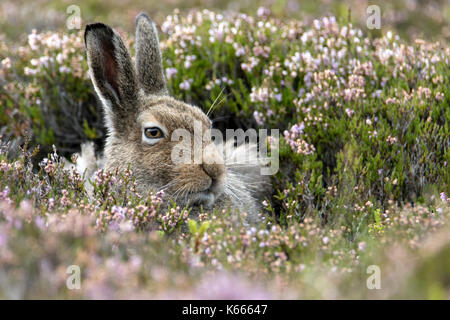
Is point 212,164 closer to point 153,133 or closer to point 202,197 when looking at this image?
point 202,197

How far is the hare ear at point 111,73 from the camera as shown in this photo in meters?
5.52

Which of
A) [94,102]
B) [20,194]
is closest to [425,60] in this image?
[94,102]

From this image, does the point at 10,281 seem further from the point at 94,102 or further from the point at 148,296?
the point at 94,102

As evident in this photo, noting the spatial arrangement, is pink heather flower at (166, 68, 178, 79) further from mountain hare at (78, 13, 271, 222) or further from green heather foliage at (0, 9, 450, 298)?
mountain hare at (78, 13, 271, 222)

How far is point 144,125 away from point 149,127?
0.07 meters

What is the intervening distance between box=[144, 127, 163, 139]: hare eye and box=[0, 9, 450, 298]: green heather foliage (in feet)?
1.73

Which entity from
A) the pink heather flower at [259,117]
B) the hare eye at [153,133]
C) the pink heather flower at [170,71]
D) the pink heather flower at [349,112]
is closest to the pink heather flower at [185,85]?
the pink heather flower at [170,71]

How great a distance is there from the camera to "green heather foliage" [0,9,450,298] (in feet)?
9.87

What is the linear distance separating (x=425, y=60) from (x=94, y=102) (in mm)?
5084

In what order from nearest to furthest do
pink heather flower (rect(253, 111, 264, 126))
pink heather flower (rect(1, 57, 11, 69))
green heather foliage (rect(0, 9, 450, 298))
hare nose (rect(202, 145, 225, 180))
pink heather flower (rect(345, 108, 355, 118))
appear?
green heather foliage (rect(0, 9, 450, 298)) < hare nose (rect(202, 145, 225, 180)) < pink heather flower (rect(345, 108, 355, 118)) < pink heather flower (rect(253, 111, 264, 126)) < pink heather flower (rect(1, 57, 11, 69))

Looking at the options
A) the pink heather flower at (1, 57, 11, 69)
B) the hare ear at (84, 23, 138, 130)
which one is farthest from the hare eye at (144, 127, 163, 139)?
the pink heather flower at (1, 57, 11, 69)

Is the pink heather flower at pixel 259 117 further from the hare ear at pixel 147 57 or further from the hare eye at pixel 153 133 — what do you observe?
the hare eye at pixel 153 133

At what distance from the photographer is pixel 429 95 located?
633cm

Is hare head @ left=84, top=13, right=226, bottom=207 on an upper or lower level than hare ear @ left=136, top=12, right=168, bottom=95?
lower
